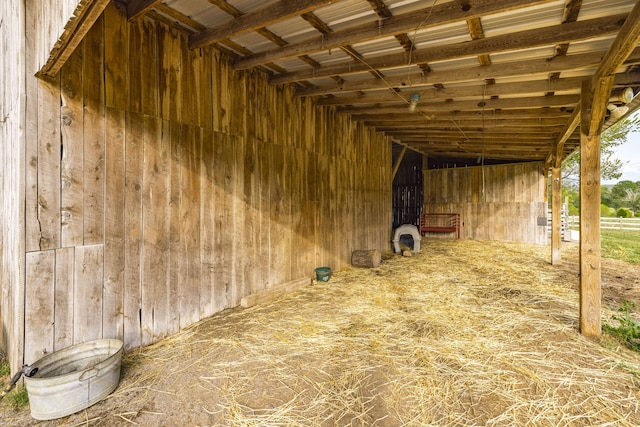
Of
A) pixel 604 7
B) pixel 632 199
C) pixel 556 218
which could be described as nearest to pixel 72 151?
pixel 604 7

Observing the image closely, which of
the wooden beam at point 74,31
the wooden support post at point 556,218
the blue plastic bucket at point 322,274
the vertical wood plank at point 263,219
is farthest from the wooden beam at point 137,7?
the wooden support post at point 556,218

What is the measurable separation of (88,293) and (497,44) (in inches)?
160

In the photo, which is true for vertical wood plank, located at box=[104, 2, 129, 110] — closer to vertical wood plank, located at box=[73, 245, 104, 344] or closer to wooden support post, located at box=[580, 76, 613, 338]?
vertical wood plank, located at box=[73, 245, 104, 344]

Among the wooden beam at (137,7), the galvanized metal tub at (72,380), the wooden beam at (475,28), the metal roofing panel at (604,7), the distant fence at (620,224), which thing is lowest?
the galvanized metal tub at (72,380)

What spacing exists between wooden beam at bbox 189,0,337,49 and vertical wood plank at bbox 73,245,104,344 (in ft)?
6.90

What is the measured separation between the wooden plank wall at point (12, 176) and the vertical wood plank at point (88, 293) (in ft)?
0.97

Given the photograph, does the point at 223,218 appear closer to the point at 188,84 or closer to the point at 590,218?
the point at 188,84

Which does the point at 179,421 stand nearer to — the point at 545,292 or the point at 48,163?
the point at 48,163

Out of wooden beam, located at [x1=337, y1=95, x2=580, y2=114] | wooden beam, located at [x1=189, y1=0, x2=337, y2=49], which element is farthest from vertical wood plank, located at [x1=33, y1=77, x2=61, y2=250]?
wooden beam, located at [x1=337, y1=95, x2=580, y2=114]

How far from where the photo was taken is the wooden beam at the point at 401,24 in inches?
81.1

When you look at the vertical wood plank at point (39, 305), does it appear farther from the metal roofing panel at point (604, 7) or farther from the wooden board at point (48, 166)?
the metal roofing panel at point (604, 7)

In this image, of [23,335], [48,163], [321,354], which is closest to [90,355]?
[23,335]

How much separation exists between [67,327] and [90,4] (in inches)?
85.0

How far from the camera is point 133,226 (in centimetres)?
251
